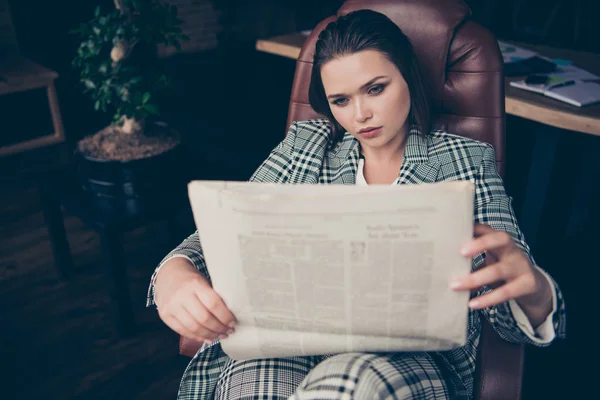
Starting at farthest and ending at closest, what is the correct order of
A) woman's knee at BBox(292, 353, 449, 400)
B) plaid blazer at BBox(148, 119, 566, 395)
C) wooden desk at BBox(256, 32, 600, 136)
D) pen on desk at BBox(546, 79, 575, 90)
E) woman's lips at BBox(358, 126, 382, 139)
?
pen on desk at BBox(546, 79, 575, 90), wooden desk at BBox(256, 32, 600, 136), woman's lips at BBox(358, 126, 382, 139), plaid blazer at BBox(148, 119, 566, 395), woman's knee at BBox(292, 353, 449, 400)

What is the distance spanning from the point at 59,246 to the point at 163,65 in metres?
1.51

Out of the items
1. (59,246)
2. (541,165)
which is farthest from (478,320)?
(59,246)

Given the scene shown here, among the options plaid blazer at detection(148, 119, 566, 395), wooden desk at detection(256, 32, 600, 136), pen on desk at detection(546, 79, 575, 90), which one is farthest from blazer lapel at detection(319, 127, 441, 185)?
pen on desk at detection(546, 79, 575, 90)

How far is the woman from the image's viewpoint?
74 cm

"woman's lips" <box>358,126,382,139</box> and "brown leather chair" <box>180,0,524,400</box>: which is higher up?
"brown leather chair" <box>180,0,524,400</box>

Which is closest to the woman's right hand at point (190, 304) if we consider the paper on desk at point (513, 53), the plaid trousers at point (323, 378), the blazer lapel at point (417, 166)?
the plaid trousers at point (323, 378)

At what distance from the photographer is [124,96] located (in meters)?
1.57

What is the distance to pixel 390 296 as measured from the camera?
0.70 m

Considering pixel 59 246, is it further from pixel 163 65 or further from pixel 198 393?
pixel 163 65

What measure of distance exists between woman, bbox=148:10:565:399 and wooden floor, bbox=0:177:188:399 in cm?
65

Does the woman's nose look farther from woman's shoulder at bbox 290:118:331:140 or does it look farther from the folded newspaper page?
the folded newspaper page

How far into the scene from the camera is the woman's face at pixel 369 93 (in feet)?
3.18

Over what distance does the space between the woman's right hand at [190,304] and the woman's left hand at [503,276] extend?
1.07ft

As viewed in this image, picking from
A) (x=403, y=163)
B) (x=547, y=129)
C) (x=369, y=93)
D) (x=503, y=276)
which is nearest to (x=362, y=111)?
(x=369, y=93)
